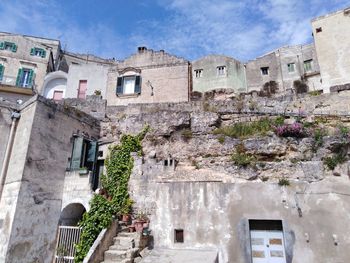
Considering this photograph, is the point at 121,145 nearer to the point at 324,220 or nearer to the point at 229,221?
the point at 229,221

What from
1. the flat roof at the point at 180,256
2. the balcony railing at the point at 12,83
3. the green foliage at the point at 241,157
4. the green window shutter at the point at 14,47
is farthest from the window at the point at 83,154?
the green window shutter at the point at 14,47

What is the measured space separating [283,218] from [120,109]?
1193 cm

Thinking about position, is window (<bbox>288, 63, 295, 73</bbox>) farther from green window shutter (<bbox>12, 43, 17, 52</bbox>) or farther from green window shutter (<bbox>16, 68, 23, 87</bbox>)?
green window shutter (<bbox>12, 43, 17, 52</bbox>)

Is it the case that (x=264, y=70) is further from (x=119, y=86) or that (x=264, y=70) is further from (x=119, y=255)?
(x=119, y=255)

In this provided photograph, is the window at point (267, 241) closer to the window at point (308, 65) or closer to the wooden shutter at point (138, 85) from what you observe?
the wooden shutter at point (138, 85)

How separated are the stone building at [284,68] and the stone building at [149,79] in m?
8.39

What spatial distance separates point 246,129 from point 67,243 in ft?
33.1

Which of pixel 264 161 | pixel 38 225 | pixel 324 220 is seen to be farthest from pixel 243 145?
pixel 38 225

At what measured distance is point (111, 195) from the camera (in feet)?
41.5

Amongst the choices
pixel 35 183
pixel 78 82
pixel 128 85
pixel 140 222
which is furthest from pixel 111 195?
pixel 78 82

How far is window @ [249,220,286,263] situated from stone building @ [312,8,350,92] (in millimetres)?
14520

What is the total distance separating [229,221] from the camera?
10492 mm

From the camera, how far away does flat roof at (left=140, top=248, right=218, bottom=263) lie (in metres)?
9.16

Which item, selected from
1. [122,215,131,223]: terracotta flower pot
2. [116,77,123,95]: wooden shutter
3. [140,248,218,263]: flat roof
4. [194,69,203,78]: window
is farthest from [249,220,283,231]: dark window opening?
[194,69,203,78]: window
